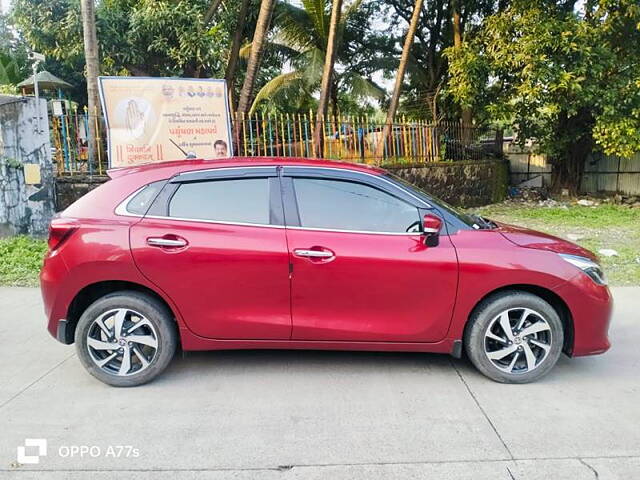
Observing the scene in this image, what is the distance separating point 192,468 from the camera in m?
2.67

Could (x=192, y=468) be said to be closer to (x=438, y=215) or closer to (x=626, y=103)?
(x=438, y=215)

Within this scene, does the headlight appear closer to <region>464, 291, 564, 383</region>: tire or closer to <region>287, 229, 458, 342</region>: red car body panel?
<region>464, 291, 564, 383</region>: tire

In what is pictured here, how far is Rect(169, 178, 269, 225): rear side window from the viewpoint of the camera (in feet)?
11.9

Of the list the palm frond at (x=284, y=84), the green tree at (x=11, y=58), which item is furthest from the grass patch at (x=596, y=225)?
the green tree at (x=11, y=58)

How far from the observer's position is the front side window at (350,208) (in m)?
3.61

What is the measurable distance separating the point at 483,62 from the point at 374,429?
419 inches

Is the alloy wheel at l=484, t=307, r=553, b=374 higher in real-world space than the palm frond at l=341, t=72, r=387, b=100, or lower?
lower

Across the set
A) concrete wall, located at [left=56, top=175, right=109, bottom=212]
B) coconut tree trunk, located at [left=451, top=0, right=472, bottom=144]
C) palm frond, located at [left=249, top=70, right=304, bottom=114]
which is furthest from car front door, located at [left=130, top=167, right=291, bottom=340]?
palm frond, located at [left=249, top=70, right=304, bottom=114]

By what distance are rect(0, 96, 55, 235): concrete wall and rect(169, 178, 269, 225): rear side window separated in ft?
18.4

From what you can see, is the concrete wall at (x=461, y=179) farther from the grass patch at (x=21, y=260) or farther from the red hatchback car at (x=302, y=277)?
the red hatchback car at (x=302, y=277)

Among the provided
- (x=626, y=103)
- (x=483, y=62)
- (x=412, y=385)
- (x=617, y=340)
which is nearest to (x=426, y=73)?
(x=483, y=62)

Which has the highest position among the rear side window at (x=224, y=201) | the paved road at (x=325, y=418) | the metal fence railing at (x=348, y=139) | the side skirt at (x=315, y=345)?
the metal fence railing at (x=348, y=139)

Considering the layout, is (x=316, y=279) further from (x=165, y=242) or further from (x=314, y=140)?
(x=314, y=140)

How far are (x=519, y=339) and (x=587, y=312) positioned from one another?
1.69 ft
